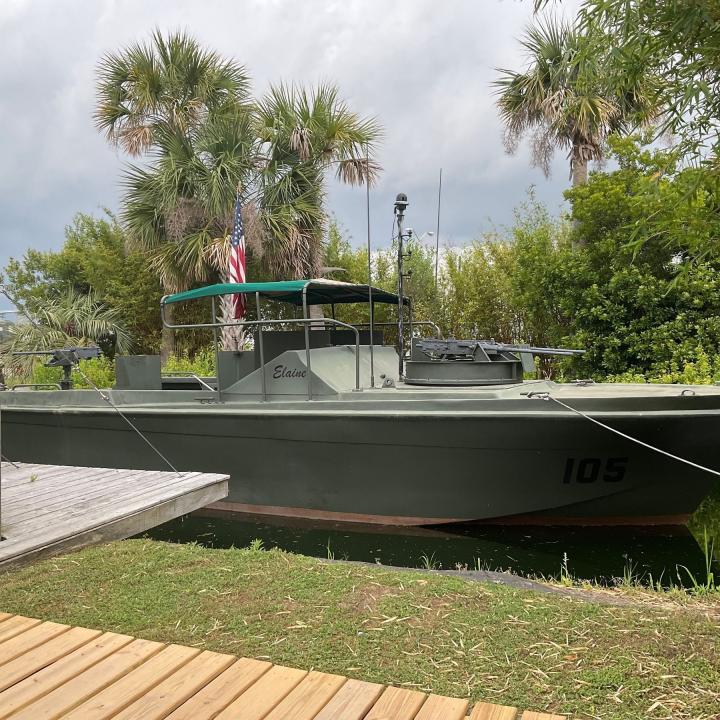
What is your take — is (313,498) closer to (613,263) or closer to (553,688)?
(553,688)

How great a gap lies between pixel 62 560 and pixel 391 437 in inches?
121

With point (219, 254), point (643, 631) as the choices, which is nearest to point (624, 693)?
point (643, 631)

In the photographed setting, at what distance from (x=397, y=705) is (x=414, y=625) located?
4.32ft

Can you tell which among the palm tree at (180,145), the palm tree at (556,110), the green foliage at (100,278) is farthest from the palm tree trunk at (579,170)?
the green foliage at (100,278)

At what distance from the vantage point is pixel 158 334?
→ 2020 cm

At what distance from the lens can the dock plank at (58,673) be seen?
2352 mm

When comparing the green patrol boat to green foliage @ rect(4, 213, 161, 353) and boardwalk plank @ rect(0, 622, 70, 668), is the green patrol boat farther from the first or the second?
green foliage @ rect(4, 213, 161, 353)

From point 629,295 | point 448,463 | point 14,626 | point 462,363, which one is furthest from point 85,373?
point 14,626

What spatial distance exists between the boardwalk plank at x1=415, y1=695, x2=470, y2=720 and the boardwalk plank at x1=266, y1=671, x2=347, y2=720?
34cm

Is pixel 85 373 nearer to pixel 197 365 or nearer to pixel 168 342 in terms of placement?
pixel 168 342

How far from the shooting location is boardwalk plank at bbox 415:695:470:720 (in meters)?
2.29

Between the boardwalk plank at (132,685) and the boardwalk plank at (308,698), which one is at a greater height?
the boardwalk plank at (132,685)

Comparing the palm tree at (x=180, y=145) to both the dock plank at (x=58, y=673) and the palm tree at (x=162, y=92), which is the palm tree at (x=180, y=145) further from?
the dock plank at (x=58, y=673)

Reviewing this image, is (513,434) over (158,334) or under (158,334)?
under
